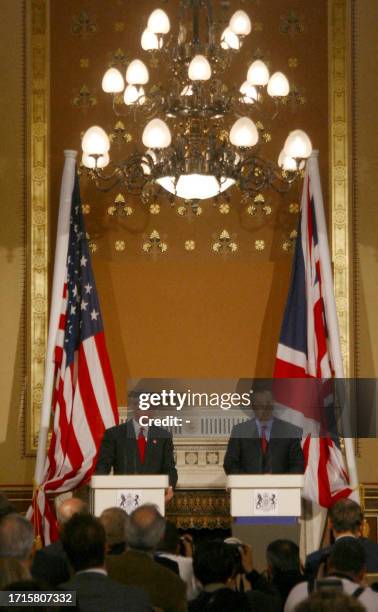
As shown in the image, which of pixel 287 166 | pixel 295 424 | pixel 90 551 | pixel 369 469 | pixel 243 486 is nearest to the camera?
pixel 90 551

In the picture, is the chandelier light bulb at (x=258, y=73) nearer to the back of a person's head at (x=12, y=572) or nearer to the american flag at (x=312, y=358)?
the american flag at (x=312, y=358)

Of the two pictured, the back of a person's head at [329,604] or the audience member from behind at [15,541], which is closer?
the back of a person's head at [329,604]

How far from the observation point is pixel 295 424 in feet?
30.5

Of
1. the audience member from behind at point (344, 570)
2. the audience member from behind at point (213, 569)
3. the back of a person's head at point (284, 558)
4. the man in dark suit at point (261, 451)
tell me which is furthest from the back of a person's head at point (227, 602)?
the man in dark suit at point (261, 451)

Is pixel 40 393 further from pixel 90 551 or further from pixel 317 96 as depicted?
pixel 90 551

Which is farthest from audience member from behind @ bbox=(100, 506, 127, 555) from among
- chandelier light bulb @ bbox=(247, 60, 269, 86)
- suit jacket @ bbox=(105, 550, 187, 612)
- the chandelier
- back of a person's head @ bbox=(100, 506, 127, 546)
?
chandelier light bulb @ bbox=(247, 60, 269, 86)

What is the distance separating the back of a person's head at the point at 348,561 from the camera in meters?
4.52

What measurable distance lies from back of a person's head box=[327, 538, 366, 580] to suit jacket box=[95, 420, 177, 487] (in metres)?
4.08

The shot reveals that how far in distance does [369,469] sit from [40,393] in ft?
9.23

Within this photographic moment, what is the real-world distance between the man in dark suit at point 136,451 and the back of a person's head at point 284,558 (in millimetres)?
3588

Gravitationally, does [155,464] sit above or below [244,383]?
below

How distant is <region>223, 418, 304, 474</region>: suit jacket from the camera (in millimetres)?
8586

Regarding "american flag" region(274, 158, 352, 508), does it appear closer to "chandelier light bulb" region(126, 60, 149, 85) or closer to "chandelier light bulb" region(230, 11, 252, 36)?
"chandelier light bulb" region(230, 11, 252, 36)

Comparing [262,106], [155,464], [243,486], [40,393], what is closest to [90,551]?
[243,486]
